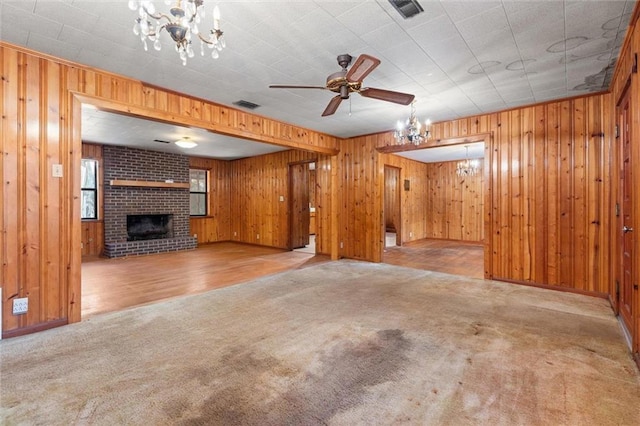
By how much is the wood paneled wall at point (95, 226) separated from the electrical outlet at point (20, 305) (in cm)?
498

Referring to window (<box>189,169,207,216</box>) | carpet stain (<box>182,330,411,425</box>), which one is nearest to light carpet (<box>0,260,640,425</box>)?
carpet stain (<box>182,330,411,425</box>)

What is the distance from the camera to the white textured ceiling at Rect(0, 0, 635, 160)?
2287 millimetres

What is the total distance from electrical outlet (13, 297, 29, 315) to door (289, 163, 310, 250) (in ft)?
18.1

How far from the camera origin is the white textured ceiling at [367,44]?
7.50ft

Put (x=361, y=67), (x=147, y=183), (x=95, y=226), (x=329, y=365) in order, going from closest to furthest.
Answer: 1. (x=329, y=365)
2. (x=361, y=67)
3. (x=95, y=226)
4. (x=147, y=183)

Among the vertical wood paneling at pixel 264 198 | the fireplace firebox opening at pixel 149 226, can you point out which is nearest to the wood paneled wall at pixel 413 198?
the vertical wood paneling at pixel 264 198

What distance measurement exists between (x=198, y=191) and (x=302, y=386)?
841cm

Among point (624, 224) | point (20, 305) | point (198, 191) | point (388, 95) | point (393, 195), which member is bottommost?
point (20, 305)

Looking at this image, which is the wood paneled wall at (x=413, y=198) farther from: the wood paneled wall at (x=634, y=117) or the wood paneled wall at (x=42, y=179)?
the wood paneled wall at (x=42, y=179)

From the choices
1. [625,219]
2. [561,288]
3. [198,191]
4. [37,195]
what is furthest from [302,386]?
[198,191]

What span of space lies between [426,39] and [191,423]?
3345mm

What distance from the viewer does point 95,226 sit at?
7180 millimetres

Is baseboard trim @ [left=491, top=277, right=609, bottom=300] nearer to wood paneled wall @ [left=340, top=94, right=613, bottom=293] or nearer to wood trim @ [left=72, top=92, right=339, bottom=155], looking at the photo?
wood paneled wall @ [left=340, top=94, right=613, bottom=293]

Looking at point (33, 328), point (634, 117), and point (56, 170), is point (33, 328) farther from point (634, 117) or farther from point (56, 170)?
point (634, 117)
